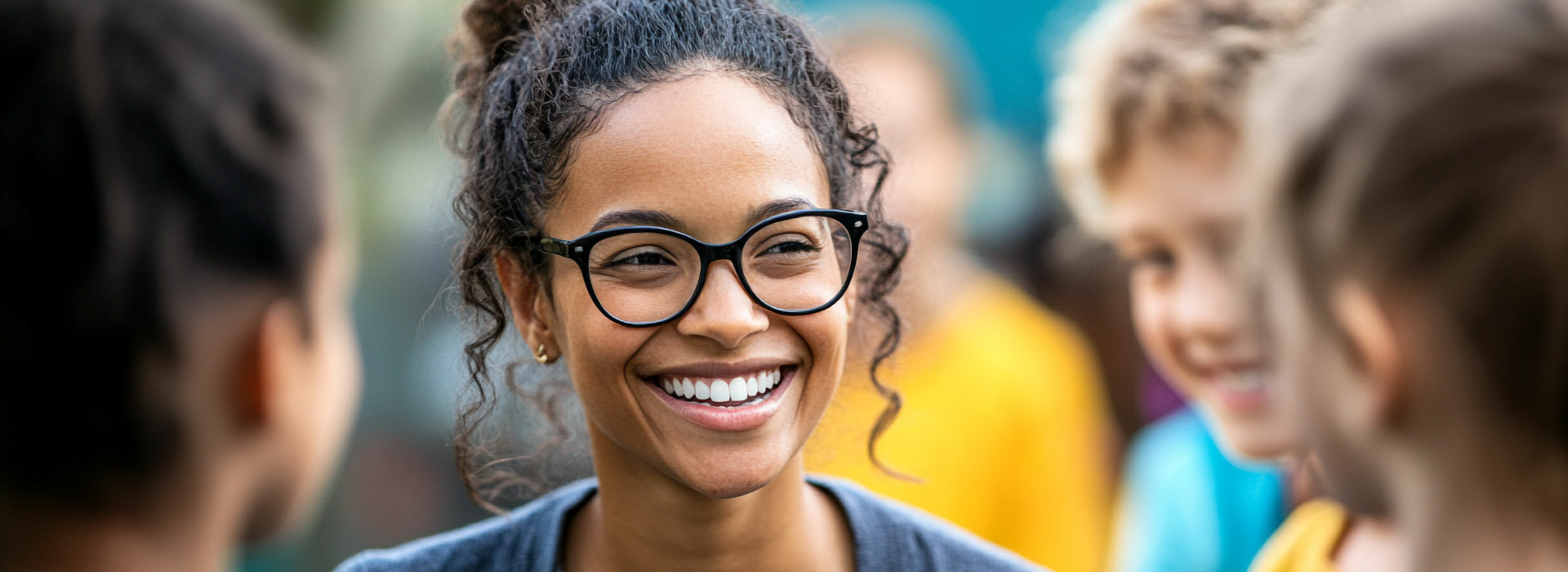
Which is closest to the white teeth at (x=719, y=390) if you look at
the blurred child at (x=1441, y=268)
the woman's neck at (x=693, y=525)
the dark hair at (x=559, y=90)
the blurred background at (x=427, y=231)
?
the woman's neck at (x=693, y=525)

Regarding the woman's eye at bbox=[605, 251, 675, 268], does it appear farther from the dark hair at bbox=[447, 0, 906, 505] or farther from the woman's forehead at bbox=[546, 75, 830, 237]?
the dark hair at bbox=[447, 0, 906, 505]

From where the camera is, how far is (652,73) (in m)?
1.98

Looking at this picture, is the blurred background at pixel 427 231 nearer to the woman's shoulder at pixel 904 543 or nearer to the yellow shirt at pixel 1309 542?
the yellow shirt at pixel 1309 542

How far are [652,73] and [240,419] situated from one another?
0.82 m

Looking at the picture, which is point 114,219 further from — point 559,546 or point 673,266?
point 559,546

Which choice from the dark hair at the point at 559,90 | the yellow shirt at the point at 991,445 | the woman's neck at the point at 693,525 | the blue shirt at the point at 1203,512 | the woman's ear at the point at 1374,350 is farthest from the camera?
the yellow shirt at the point at 991,445

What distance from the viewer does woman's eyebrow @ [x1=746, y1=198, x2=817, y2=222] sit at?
1.90 meters

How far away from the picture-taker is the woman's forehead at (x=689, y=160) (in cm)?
188

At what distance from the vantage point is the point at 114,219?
140cm

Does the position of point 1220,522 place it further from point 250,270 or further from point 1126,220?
point 250,270

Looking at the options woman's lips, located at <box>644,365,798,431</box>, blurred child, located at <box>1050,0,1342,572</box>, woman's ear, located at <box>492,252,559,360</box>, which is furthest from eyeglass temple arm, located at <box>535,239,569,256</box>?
blurred child, located at <box>1050,0,1342,572</box>

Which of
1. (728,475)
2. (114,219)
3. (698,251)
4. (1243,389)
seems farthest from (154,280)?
(1243,389)

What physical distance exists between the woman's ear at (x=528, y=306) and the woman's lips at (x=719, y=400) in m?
0.26

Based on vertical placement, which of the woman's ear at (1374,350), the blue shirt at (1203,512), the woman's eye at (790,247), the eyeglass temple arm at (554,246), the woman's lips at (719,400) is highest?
the woman's eye at (790,247)
